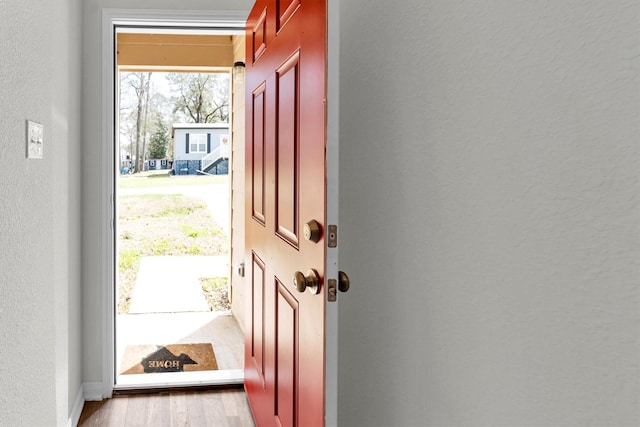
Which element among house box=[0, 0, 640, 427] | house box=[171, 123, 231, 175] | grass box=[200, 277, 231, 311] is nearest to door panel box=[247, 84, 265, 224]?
house box=[0, 0, 640, 427]

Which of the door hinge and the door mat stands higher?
the door hinge

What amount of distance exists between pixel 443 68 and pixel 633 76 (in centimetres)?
52

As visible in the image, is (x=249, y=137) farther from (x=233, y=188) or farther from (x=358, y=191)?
(x=233, y=188)

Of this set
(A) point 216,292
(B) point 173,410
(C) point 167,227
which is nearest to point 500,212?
(B) point 173,410

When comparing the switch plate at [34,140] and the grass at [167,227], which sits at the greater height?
the switch plate at [34,140]

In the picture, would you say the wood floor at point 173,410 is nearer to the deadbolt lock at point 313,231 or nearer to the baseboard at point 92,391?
the baseboard at point 92,391

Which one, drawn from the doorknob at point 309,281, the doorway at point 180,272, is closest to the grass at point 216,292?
the doorway at point 180,272

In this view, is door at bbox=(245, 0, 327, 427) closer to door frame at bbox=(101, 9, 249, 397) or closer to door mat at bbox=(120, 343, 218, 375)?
door frame at bbox=(101, 9, 249, 397)

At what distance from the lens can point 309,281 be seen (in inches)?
55.8

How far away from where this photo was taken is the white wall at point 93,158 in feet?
9.01

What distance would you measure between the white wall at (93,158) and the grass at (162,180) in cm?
268

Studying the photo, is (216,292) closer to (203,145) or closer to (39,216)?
(203,145)

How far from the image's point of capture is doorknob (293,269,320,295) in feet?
4.55

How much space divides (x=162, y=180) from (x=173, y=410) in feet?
10.5
